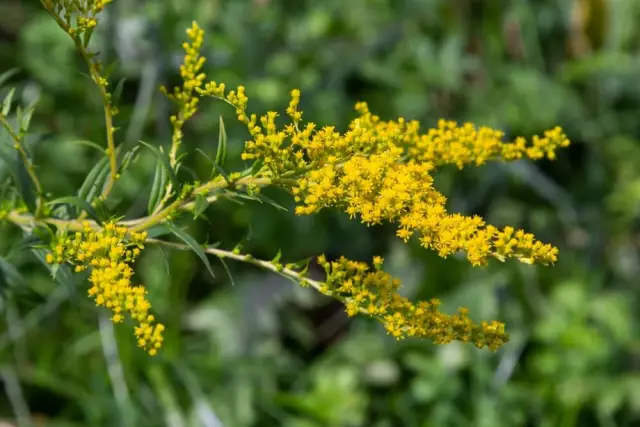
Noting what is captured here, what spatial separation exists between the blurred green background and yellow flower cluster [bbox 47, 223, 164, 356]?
126 centimetres

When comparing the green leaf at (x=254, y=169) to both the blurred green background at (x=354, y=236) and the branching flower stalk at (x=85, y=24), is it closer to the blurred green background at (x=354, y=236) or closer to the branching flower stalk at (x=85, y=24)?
the branching flower stalk at (x=85, y=24)

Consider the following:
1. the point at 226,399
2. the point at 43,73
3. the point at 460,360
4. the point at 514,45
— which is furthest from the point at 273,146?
the point at 514,45

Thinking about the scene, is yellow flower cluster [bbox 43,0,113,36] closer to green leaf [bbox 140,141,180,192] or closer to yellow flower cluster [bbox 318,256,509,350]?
green leaf [bbox 140,141,180,192]

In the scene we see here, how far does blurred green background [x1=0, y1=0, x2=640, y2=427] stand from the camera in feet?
7.31

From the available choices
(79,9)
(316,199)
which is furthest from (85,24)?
(316,199)

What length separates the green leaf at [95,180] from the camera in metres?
1.00

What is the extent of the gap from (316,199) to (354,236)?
171 centimetres

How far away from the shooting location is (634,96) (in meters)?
2.72

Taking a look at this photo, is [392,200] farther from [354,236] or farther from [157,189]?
[354,236]

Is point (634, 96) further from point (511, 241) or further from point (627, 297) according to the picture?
point (511, 241)

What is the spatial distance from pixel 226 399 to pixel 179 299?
0.33 m

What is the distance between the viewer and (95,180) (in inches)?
40.1

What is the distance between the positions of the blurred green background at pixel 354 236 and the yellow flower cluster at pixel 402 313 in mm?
1297

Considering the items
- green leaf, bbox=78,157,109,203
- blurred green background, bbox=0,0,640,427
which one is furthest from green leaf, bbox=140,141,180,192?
blurred green background, bbox=0,0,640,427
